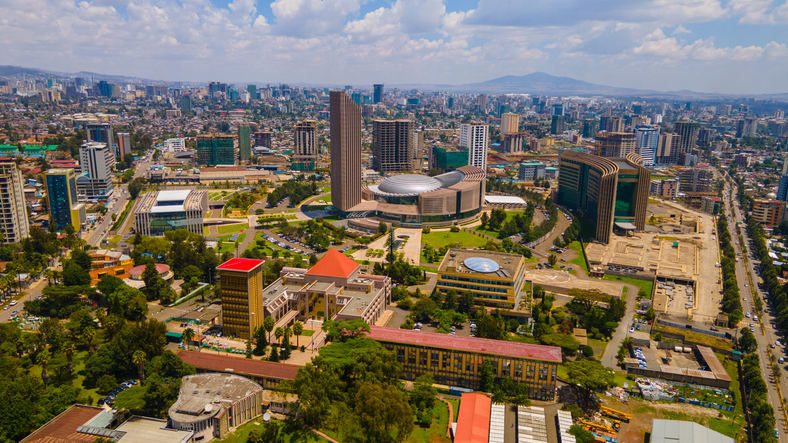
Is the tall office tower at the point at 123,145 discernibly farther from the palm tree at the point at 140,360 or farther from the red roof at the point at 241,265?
the palm tree at the point at 140,360

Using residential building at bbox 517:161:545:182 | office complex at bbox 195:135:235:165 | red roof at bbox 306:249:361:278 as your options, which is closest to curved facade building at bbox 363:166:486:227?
red roof at bbox 306:249:361:278

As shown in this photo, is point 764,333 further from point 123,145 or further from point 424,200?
point 123,145

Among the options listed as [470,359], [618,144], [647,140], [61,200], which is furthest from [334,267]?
[647,140]

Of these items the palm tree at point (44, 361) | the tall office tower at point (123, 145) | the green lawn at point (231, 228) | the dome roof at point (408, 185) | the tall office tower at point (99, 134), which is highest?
the tall office tower at point (99, 134)

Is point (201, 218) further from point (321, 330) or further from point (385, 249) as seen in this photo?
point (321, 330)

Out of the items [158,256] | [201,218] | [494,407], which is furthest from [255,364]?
[201,218]

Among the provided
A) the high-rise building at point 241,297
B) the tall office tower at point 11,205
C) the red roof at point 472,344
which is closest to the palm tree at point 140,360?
the high-rise building at point 241,297

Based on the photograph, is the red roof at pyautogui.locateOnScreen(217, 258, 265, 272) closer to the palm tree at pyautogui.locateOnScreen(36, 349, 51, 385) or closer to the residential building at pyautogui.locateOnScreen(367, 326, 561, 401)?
the residential building at pyautogui.locateOnScreen(367, 326, 561, 401)
